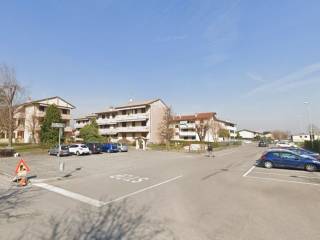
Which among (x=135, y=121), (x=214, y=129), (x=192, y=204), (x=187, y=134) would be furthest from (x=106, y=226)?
(x=187, y=134)

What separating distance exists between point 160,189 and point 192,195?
1.87 meters

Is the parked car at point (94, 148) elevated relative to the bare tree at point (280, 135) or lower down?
lower down

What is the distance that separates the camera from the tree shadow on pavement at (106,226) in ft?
19.6

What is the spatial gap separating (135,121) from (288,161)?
45033 mm

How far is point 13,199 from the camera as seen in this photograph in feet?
31.8

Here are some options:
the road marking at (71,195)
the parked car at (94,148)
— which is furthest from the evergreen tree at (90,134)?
the road marking at (71,195)

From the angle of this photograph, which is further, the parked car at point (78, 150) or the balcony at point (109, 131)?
the balcony at point (109, 131)

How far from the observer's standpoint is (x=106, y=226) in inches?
262

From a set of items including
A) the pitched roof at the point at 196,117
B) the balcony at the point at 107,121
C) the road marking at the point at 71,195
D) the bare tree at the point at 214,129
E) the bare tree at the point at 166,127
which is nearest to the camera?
the road marking at the point at 71,195

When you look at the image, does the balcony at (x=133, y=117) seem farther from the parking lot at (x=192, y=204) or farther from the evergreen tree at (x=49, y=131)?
the parking lot at (x=192, y=204)

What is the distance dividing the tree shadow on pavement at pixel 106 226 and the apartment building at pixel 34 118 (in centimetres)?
4582

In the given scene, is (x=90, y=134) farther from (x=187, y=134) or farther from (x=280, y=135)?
(x=280, y=135)

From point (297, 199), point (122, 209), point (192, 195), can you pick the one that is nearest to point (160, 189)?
point (192, 195)

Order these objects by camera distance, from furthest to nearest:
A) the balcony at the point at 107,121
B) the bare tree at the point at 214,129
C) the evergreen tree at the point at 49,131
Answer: the bare tree at the point at 214,129
the balcony at the point at 107,121
the evergreen tree at the point at 49,131
